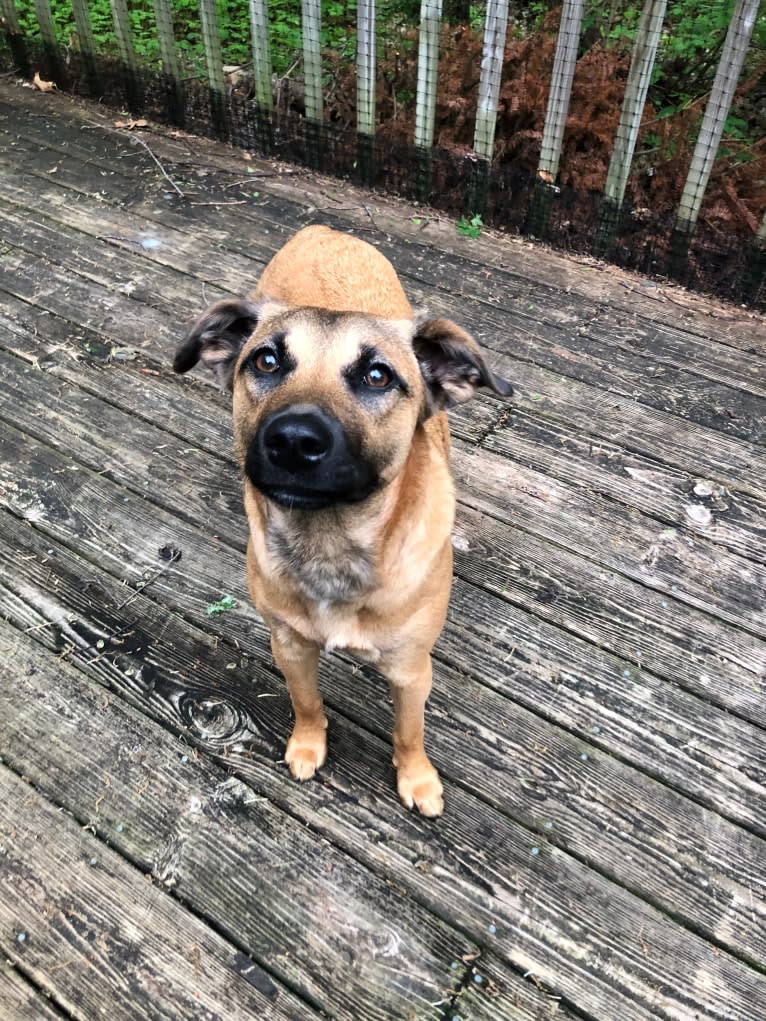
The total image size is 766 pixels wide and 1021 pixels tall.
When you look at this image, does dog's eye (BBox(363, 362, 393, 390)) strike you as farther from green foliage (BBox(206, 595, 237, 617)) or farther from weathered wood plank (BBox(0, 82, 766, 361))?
weathered wood plank (BBox(0, 82, 766, 361))

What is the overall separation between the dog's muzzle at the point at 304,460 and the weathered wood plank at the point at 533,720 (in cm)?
104

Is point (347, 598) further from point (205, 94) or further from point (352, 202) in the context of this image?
point (205, 94)

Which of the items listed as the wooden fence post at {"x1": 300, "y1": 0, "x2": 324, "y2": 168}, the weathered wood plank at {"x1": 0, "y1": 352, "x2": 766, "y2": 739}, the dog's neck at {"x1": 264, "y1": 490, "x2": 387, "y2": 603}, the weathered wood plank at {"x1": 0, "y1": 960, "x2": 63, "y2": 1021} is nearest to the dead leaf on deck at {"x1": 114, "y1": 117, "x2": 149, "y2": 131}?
the wooden fence post at {"x1": 300, "y1": 0, "x2": 324, "y2": 168}

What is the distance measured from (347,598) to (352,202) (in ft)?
12.8

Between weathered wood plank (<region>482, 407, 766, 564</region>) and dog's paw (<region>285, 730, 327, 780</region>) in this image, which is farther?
weathered wood plank (<region>482, 407, 766, 564</region>)

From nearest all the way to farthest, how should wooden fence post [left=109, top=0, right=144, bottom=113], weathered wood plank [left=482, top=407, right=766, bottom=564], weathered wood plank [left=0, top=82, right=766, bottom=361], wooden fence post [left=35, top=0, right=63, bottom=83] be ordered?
weathered wood plank [left=482, top=407, right=766, bottom=564] → weathered wood plank [left=0, top=82, right=766, bottom=361] → wooden fence post [left=109, top=0, right=144, bottom=113] → wooden fence post [left=35, top=0, right=63, bottom=83]

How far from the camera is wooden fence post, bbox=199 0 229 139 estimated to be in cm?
511

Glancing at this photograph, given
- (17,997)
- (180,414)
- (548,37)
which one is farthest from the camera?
(548,37)

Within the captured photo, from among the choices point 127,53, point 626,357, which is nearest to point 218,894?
point 626,357

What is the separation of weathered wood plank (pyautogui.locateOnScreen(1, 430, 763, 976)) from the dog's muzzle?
1041mm

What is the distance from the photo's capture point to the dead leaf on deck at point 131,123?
5.70 meters

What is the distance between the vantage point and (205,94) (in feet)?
18.0

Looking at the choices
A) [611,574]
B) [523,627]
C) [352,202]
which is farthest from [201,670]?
[352,202]

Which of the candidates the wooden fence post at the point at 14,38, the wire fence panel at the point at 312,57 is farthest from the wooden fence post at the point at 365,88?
the wooden fence post at the point at 14,38
